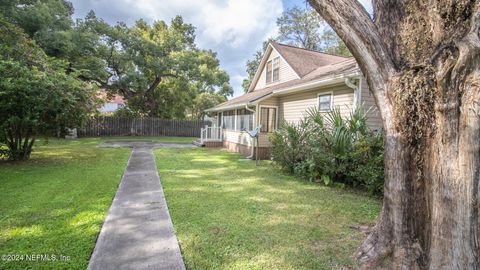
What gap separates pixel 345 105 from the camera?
28.3 feet

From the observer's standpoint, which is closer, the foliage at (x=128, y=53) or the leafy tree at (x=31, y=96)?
the leafy tree at (x=31, y=96)

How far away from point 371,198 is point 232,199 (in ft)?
10.2

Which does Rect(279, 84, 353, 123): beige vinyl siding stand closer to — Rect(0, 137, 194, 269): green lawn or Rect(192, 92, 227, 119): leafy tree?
Rect(0, 137, 194, 269): green lawn

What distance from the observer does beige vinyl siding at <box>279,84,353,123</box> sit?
8.63 metres

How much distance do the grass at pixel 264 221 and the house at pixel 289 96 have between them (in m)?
3.39

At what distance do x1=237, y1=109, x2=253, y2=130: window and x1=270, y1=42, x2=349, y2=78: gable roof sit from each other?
327cm

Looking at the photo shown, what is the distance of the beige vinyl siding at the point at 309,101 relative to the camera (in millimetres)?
8633

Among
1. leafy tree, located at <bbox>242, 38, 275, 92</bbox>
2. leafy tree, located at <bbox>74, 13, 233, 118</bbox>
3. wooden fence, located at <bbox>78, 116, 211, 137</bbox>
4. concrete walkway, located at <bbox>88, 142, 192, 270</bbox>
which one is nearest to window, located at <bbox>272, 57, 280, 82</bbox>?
concrete walkway, located at <bbox>88, 142, 192, 270</bbox>

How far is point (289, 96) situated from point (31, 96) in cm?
951

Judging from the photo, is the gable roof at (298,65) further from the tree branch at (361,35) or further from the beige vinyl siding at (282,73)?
the tree branch at (361,35)

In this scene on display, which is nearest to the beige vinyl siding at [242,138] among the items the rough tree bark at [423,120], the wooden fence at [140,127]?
the rough tree bark at [423,120]

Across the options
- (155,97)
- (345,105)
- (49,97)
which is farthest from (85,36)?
(345,105)

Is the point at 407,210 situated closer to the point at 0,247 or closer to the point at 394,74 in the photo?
the point at 394,74

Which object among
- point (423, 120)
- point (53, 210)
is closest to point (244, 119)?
point (53, 210)
